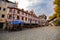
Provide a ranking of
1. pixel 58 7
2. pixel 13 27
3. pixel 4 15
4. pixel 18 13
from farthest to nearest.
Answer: pixel 18 13, pixel 4 15, pixel 13 27, pixel 58 7

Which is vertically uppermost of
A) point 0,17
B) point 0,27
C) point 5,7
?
point 5,7

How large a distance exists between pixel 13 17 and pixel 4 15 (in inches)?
70.4

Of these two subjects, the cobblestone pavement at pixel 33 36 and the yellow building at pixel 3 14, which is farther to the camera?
the yellow building at pixel 3 14

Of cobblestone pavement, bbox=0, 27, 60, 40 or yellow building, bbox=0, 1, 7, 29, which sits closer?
cobblestone pavement, bbox=0, 27, 60, 40

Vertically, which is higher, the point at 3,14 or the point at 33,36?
the point at 3,14

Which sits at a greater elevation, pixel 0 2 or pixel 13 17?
pixel 0 2

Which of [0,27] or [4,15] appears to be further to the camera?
[4,15]

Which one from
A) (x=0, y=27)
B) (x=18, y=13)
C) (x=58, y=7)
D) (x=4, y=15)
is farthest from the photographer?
(x=18, y=13)

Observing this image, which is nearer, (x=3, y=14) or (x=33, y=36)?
(x=33, y=36)

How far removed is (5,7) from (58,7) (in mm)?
13005

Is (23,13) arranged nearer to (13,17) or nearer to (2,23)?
(13,17)

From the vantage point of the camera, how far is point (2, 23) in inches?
993

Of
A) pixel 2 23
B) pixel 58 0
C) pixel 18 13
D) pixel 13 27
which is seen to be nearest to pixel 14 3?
pixel 18 13

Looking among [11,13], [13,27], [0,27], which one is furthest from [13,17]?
[13,27]
